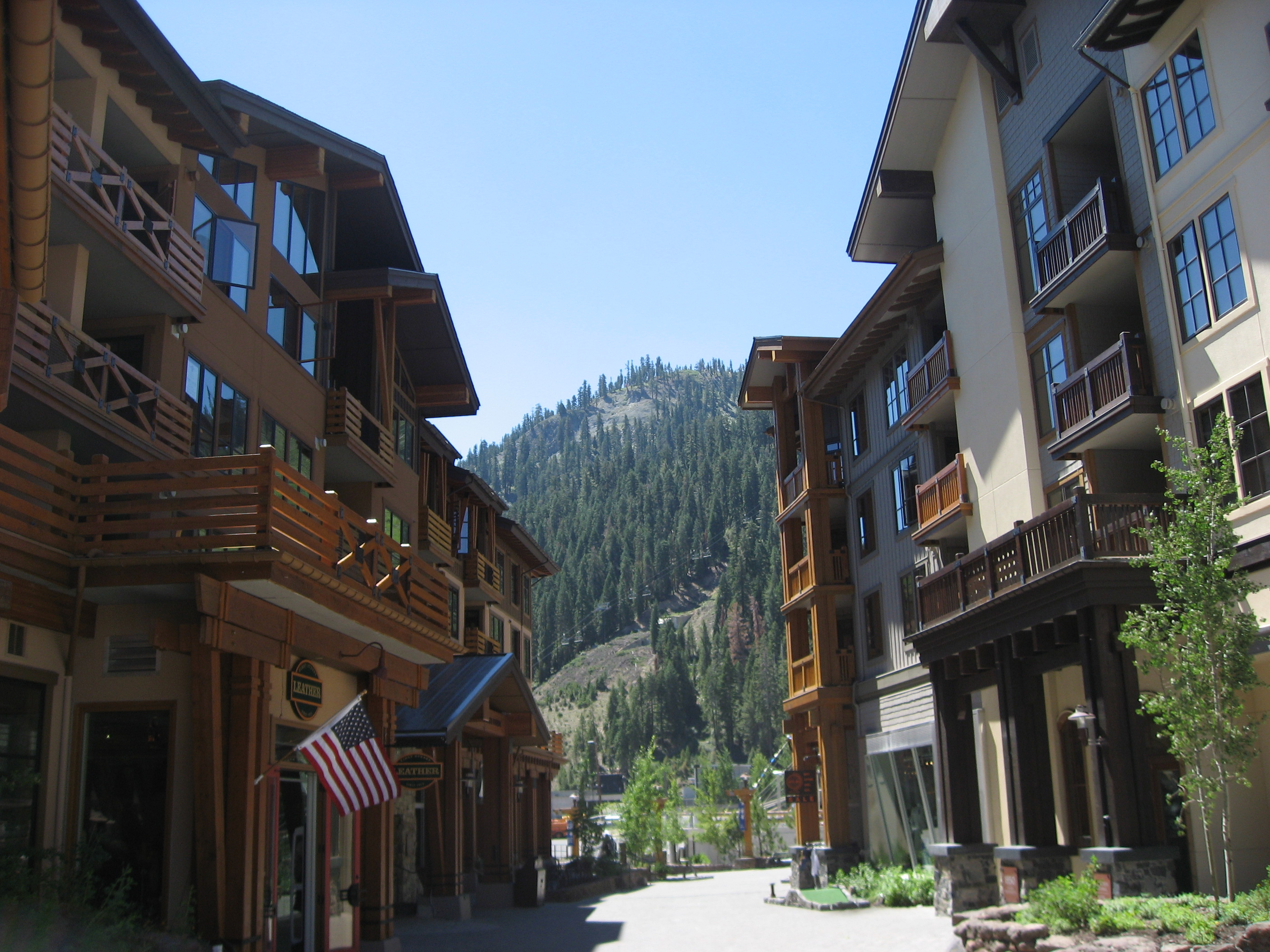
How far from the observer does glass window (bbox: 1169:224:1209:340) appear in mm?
17656

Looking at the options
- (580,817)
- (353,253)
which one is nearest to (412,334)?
(353,253)

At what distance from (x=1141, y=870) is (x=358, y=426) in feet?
51.1

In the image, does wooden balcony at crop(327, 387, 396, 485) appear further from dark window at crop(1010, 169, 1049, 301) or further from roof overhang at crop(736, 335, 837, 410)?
roof overhang at crop(736, 335, 837, 410)

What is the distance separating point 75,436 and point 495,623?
28.4m

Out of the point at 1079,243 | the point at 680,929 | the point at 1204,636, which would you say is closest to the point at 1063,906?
the point at 1204,636

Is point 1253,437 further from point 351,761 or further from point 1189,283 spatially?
point 351,761

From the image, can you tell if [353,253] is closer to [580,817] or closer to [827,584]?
[827,584]

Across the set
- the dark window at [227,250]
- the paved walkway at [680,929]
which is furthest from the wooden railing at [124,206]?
the paved walkway at [680,929]

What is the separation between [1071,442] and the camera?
65.6 ft

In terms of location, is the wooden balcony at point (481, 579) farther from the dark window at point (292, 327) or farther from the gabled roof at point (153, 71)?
the gabled roof at point (153, 71)

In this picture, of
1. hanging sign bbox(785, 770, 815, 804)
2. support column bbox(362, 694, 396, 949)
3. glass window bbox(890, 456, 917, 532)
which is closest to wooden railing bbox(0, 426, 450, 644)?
support column bbox(362, 694, 396, 949)

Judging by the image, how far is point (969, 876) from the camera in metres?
22.3

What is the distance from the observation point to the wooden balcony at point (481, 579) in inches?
1480

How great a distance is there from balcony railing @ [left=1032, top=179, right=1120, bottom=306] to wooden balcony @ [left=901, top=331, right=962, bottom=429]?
158 inches
